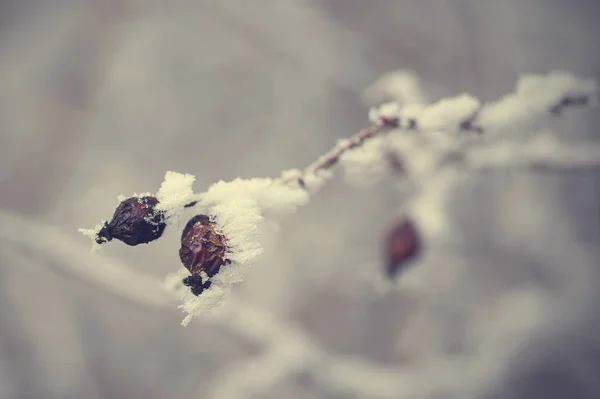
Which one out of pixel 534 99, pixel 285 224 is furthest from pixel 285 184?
pixel 285 224

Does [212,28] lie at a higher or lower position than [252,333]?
higher

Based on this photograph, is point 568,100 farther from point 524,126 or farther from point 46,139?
point 46,139

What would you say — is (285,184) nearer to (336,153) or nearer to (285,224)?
(336,153)

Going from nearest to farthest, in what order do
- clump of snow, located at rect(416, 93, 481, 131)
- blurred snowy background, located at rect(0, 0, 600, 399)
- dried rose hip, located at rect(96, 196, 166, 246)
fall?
dried rose hip, located at rect(96, 196, 166, 246), clump of snow, located at rect(416, 93, 481, 131), blurred snowy background, located at rect(0, 0, 600, 399)

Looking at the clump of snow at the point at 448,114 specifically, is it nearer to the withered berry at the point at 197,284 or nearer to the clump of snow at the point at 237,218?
the clump of snow at the point at 237,218

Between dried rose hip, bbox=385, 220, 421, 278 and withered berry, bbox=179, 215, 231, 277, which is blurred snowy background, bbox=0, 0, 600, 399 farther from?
withered berry, bbox=179, 215, 231, 277

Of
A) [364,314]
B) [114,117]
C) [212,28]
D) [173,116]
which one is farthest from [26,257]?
[364,314]

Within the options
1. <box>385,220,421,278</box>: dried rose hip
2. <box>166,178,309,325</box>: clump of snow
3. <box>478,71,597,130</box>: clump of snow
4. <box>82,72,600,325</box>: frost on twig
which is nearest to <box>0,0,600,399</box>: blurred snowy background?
<box>385,220,421,278</box>: dried rose hip
